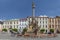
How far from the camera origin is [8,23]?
14112 centimetres

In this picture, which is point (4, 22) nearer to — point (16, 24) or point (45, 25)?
point (16, 24)

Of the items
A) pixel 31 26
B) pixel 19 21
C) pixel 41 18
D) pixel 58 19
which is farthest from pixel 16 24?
pixel 31 26

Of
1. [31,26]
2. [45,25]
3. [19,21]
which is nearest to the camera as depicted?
[31,26]

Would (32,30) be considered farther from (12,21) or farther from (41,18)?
(12,21)

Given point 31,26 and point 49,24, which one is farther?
point 49,24

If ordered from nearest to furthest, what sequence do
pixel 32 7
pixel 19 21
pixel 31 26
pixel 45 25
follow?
pixel 32 7 < pixel 31 26 < pixel 45 25 < pixel 19 21

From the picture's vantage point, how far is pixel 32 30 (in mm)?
44312

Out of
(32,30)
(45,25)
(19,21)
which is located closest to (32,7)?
(32,30)

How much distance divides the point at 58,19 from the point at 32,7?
87438mm

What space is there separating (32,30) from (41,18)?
87055 mm

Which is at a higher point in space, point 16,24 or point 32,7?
point 32,7

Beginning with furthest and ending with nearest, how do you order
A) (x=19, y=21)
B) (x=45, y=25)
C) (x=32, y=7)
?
(x=19, y=21)
(x=45, y=25)
(x=32, y=7)

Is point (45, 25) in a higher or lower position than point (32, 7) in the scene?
lower

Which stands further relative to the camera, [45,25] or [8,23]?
[8,23]
